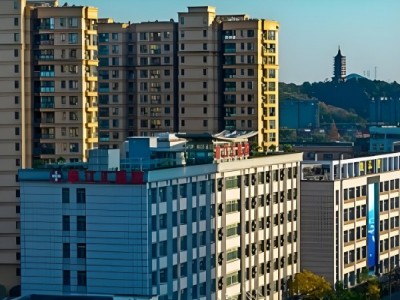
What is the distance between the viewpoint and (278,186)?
67.4 meters

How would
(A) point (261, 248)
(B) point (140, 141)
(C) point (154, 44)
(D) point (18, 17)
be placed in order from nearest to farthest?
1. (B) point (140, 141)
2. (A) point (261, 248)
3. (D) point (18, 17)
4. (C) point (154, 44)

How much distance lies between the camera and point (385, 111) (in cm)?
19738

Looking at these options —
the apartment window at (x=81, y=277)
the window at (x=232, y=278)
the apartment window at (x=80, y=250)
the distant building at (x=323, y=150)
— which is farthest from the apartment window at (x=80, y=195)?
the distant building at (x=323, y=150)

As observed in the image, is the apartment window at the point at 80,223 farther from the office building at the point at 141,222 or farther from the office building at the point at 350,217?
the office building at the point at 350,217

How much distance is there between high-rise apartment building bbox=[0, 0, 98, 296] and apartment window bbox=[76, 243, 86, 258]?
53.8 ft

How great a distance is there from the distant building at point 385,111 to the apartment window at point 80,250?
5509 inches

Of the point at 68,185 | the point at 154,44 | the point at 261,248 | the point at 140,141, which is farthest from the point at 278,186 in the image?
the point at 154,44

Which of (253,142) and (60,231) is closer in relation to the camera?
(60,231)

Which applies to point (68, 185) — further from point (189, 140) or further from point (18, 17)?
point (18, 17)

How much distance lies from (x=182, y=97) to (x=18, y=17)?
14.0 meters

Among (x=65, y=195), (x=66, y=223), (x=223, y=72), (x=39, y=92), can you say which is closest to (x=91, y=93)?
(x=39, y=92)

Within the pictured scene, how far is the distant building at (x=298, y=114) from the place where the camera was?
625 feet

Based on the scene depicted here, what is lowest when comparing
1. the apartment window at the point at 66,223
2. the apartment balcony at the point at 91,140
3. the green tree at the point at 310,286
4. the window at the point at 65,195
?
the green tree at the point at 310,286

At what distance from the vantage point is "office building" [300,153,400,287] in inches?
2820
